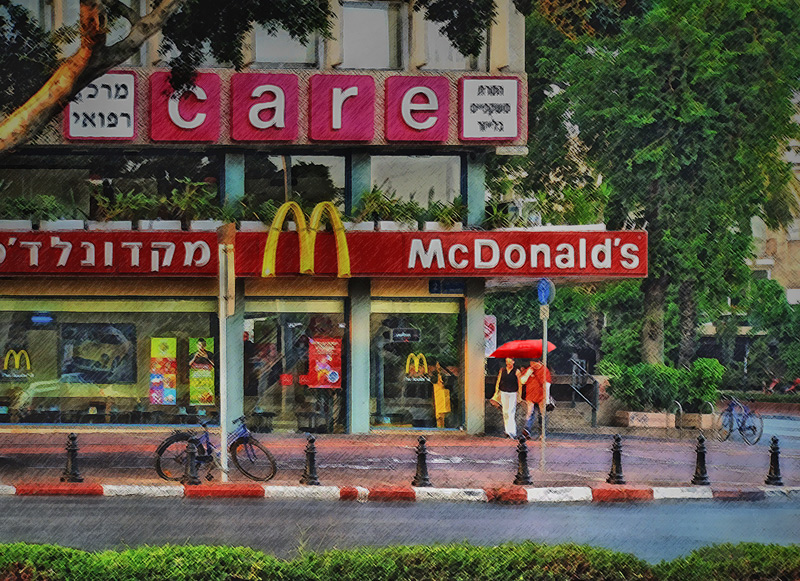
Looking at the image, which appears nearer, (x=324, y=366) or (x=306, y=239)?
(x=306, y=239)

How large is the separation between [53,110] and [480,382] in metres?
14.8

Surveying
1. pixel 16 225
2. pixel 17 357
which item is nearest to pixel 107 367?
pixel 17 357

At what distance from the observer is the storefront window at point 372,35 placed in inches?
928

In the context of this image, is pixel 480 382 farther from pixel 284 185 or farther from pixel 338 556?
pixel 338 556

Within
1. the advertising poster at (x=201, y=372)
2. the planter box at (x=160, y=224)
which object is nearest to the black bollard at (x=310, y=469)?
the advertising poster at (x=201, y=372)

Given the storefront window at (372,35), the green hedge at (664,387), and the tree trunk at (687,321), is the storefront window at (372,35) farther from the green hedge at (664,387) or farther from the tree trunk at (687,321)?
the tree trunk at (687,321)

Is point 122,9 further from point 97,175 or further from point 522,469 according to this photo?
point 97,175

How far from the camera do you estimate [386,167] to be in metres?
24.0

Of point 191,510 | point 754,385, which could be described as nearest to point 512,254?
point 191,510

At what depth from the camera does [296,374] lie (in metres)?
23.8

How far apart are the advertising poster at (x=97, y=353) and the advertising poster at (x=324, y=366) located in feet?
12.7

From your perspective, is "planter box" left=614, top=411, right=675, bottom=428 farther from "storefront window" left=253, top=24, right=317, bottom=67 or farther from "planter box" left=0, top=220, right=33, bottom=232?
"planter box" left=0, top=220, right=33, bottom=232

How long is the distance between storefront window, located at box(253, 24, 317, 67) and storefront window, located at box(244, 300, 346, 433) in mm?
5450

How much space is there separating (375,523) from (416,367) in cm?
1007
